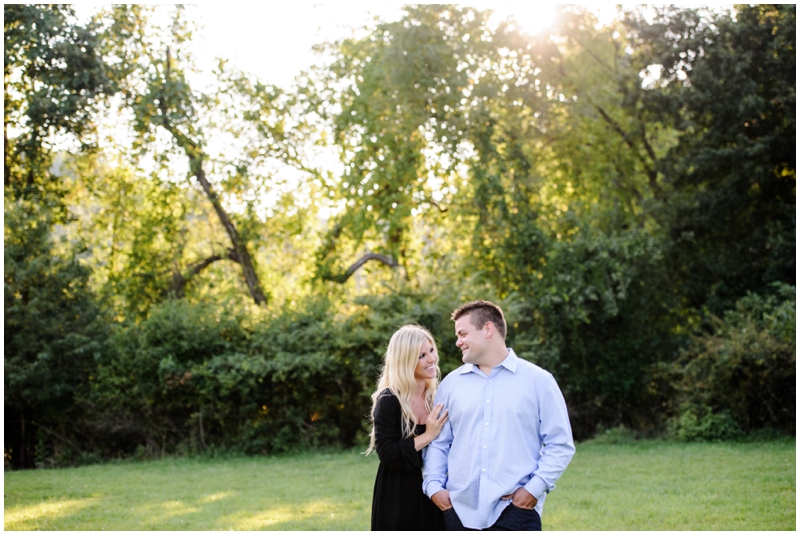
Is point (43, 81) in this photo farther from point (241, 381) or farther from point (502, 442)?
point (502, 442)

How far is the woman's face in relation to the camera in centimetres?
450

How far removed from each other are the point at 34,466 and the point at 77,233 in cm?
963

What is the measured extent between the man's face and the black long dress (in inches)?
20.6

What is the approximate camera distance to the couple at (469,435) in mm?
4027

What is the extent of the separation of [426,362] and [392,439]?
1.60 ft

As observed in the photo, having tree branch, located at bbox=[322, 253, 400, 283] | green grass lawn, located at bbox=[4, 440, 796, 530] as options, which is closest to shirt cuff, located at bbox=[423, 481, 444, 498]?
green grass lawn, located at bbox=[4, 440, 796, 530]

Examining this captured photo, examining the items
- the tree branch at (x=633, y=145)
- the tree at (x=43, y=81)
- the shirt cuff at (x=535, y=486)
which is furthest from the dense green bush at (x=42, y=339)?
the tree branch at (x=633, y=145)

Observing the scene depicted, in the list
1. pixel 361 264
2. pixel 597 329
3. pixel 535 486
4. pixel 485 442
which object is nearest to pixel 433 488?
pixel 485 442

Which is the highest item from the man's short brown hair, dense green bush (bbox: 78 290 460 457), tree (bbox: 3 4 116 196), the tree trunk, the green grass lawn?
tree (bbox: 3 4 116 196)

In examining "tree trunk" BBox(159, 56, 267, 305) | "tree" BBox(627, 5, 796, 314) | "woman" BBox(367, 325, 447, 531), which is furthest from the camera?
"tree trunk" BBox(159, 56, 267, 305)

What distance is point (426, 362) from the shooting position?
452 centimetres

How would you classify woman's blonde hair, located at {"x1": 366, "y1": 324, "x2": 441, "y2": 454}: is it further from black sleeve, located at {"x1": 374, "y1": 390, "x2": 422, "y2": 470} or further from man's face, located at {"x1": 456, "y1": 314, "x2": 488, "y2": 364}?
man's face, located at {"x1": 456, "y1": 314, "x2": 488, "y2": 364}

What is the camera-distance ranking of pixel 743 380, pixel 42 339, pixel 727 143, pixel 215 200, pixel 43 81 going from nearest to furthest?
pixel 42 339 < pixel 743 380 < pixel 727 143 < pixel 43 81 < pixel 215 200

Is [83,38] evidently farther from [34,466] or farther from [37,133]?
[34,466]
